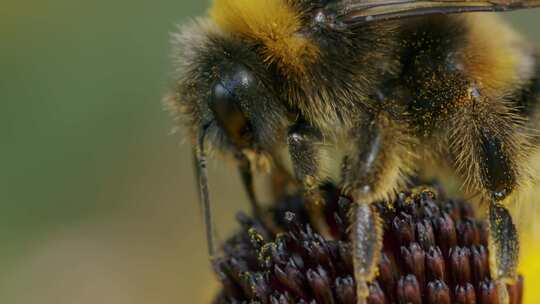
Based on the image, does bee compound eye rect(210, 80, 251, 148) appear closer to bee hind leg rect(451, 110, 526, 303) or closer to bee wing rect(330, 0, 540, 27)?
bee wing rect(330, 0, 540, 27)

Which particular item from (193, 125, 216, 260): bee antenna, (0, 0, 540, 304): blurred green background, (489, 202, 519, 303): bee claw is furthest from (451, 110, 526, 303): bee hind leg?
(0, 0, 540, 304): blurred green background

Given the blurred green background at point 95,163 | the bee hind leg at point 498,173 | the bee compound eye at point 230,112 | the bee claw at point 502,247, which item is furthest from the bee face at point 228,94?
the blurred green background at point 95,163

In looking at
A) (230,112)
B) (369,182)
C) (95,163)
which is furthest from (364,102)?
(95,163)

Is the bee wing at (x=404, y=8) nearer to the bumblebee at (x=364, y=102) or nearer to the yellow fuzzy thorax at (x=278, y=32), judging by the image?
the bumblebee at (x=364, y=102)

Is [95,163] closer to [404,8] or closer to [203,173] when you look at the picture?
[203,173]

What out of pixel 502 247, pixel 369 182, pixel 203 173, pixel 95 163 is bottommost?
pixel 502 247

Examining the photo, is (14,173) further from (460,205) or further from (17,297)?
(460,205)
